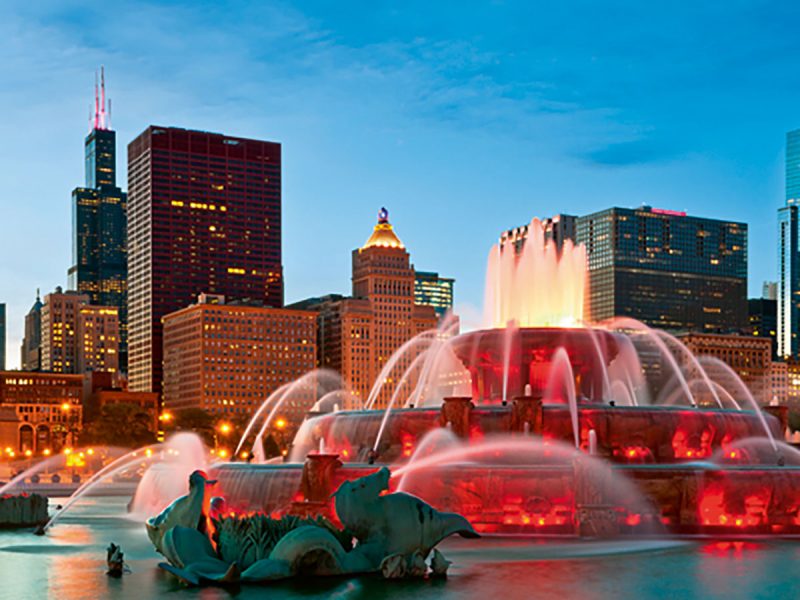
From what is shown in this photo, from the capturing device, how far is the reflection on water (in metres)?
29.2

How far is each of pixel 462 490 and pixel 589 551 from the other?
6.58m

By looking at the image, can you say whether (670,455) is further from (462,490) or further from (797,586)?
(797,586)

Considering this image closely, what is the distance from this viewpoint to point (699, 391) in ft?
646

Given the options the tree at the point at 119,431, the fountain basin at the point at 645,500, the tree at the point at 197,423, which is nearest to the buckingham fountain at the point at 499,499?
the fountain basin at the point at 645,500

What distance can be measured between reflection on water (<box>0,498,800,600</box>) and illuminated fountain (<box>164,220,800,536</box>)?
205 cm

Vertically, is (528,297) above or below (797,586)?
above

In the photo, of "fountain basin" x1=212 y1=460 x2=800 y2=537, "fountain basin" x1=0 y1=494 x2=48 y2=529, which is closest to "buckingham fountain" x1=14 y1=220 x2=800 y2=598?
"fountain basin" x1=212 y1=460 x2=800 y2=537

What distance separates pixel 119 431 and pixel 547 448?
391ft

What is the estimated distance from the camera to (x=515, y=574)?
104 feet

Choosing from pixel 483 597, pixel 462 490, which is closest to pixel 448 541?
pixel 462 490

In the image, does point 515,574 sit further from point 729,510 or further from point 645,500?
point 729,510

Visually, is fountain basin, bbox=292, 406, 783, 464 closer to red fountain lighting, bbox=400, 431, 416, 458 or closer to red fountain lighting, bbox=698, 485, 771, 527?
red fountain lighting, bbox=400, 431, 416, 458

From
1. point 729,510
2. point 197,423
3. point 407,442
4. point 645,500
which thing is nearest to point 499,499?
point 645,500

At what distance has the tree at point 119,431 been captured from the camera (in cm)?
15575
